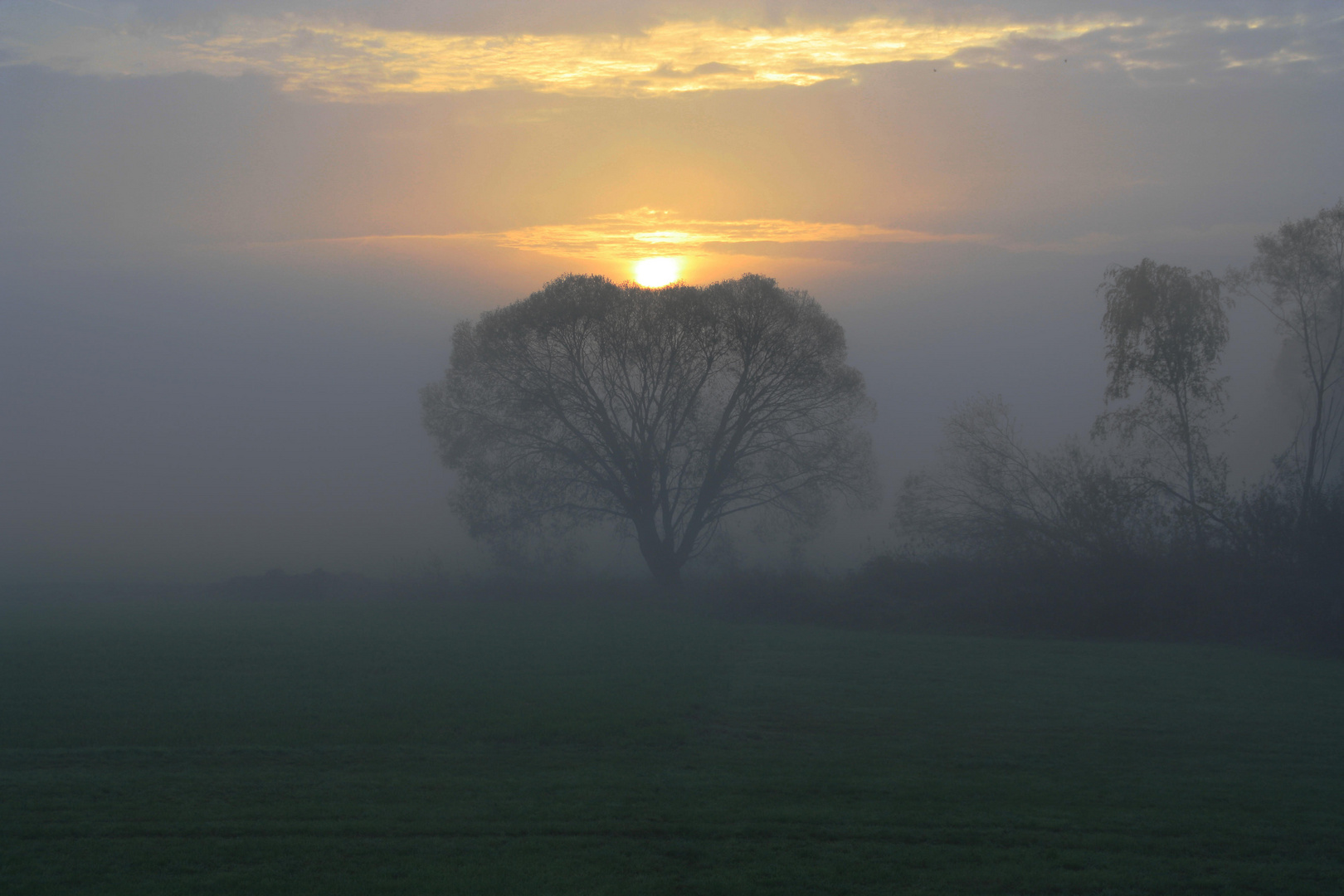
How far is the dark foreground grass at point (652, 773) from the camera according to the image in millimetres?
6078

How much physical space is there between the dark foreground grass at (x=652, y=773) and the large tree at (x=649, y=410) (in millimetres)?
14346

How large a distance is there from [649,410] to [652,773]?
75.6 feet

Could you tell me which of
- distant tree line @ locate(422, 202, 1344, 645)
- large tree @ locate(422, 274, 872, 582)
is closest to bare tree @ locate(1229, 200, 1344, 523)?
distant tree line @ locate(422, 202, 1344, 645)

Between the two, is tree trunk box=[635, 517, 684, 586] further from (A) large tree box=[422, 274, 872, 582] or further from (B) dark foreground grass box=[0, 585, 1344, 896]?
(B) dark foreground grass box=[0, 585, 1344, 896]

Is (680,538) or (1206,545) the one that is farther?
(680,538)

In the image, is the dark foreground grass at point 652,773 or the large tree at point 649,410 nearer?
the dark foreground grass at point 652,773

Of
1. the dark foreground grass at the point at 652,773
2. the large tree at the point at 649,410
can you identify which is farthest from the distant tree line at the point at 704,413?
the dark foreground grass at the point at 652,773

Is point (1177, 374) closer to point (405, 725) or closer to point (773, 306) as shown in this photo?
point (773, 306)

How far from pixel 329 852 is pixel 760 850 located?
2.88 metres

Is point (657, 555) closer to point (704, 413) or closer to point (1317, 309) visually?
point (704, 413)

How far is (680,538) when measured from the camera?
32.4 m

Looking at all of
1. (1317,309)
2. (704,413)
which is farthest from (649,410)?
(1317,309)

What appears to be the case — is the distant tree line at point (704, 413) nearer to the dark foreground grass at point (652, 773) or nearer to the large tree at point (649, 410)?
the large tree at point (649, 410)

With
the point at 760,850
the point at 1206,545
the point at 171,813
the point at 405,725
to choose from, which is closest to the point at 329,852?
the point at 171,813
